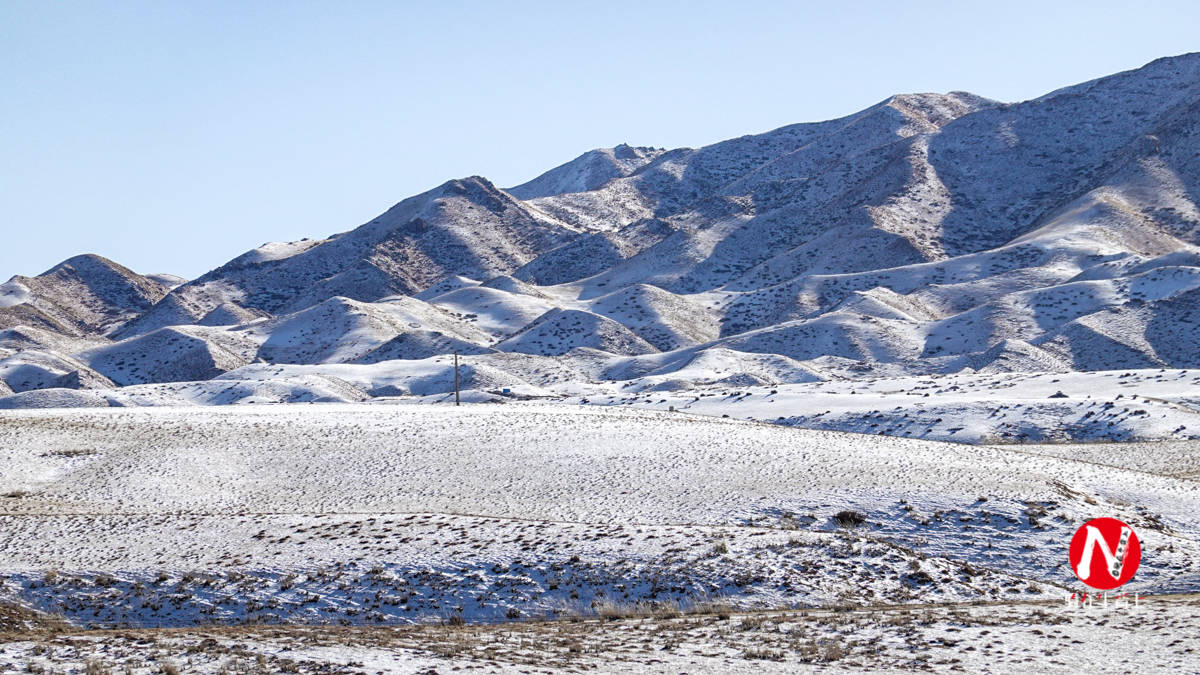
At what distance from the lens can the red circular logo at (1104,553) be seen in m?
29.7

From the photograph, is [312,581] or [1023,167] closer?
[312,581]

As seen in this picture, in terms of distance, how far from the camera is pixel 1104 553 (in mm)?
31562

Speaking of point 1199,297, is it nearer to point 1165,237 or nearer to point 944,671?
point 1165,237

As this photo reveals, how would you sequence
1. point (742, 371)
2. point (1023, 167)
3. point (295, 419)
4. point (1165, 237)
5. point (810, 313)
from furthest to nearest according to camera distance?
point (1023, 167)
point (1165, 237)
point (810, 313)
point (742, 371)
point (295, 419)

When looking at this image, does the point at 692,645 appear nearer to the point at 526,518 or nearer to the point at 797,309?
the point at 526,518

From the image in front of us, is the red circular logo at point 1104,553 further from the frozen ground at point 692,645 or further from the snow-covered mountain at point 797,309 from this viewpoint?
the snow-covered mountain at point 797,309

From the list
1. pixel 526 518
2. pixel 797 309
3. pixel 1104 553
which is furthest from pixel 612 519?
pixel 797 309

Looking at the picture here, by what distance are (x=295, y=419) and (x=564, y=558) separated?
27.5 m

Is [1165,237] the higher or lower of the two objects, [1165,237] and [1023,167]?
the lower

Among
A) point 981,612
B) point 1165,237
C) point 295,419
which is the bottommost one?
point 981,612

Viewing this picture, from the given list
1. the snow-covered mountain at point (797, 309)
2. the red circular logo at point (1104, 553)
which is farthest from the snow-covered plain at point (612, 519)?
the snow-covered mountain at point (797, 309)

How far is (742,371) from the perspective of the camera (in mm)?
103562

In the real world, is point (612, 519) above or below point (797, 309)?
below

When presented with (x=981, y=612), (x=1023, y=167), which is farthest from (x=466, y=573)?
(x=1023, y=167)
